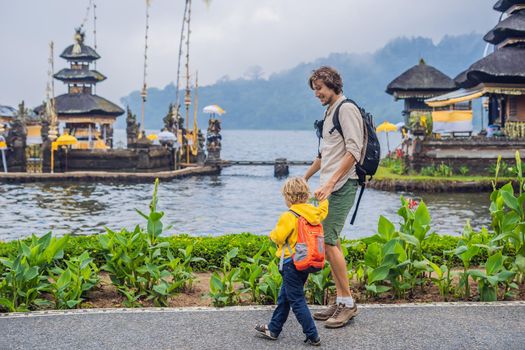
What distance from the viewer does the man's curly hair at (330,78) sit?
5.73m

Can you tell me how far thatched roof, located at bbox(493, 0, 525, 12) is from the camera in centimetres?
3676

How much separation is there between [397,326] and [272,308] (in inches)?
43.9

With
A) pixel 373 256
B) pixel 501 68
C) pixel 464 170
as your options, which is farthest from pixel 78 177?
pixel 373 256

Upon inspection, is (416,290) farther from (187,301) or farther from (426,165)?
(426,165)

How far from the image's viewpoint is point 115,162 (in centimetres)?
4300

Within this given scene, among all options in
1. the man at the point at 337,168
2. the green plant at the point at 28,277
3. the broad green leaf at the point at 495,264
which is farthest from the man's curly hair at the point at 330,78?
the green plant at the point at 28,277

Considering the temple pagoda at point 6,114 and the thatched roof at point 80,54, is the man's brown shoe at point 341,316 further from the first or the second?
the thatched roof at point 80,54

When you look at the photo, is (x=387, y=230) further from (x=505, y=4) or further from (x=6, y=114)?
(x=6, y=114)

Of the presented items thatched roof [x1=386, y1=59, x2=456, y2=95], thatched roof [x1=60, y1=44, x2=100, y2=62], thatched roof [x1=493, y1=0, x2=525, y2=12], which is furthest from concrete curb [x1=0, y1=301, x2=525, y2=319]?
thatched roof [x1=60, y1=44, x2=100, y2=62]

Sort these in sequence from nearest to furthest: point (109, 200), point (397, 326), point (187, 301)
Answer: point (397, 326), point (187, 301), point (109, 200)

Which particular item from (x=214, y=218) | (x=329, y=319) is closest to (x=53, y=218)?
(x=214, y=218)

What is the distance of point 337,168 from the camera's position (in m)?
5.67

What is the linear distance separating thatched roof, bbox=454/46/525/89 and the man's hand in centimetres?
2932

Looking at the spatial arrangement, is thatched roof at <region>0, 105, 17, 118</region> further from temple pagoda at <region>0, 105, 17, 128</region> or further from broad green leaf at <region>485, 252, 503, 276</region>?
broad green leaf at <region>485, 252, 503, 276</region>
